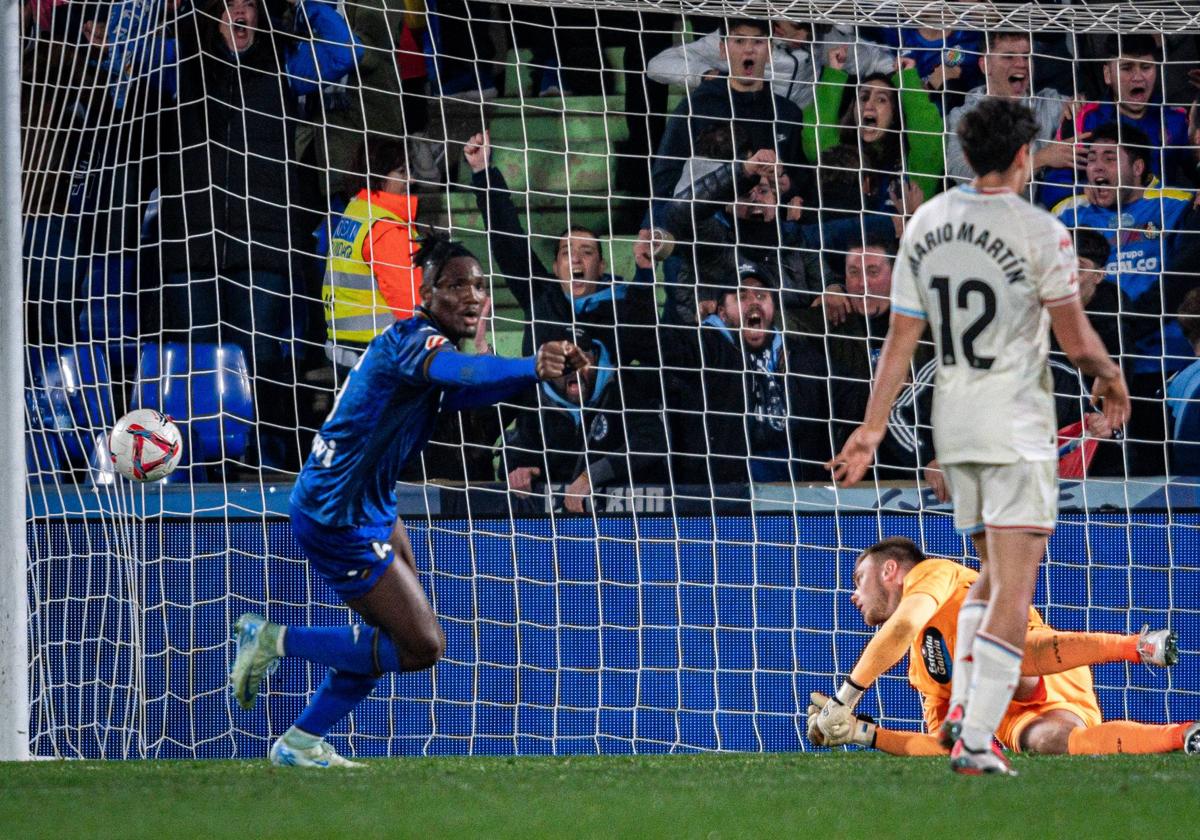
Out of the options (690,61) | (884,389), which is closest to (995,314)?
(884,389)

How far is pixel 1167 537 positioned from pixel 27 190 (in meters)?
5.18

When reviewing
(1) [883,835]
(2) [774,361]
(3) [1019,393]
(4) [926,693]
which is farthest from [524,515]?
(1) [883,835]

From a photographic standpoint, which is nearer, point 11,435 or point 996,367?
point 996,367

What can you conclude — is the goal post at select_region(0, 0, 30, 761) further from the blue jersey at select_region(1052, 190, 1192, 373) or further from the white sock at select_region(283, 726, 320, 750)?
the blue jersey at select_region(1052, 190, 1192, 373)

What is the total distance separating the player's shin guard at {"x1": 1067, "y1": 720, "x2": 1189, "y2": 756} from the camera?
5.17m

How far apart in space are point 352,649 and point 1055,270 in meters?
2.40

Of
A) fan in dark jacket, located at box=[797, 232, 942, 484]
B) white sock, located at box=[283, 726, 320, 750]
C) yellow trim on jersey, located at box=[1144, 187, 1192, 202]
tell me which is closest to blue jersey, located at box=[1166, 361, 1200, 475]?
yellow trim on jersey, located at box=[1144, 187, 1192, 202]

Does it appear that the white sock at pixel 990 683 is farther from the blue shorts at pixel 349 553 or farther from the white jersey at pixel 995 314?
the blue shorts at pixel 349 553

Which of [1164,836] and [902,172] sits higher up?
[902,172]

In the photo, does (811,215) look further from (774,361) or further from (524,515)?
(524,515)

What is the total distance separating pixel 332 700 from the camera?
4812 mm

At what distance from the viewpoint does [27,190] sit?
6.93 meters

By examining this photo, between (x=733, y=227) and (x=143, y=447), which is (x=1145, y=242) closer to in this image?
(x=733, y=227)

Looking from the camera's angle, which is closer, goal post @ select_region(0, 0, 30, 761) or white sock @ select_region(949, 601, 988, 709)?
white sock @ select_region(949, 601, 988, 709)
